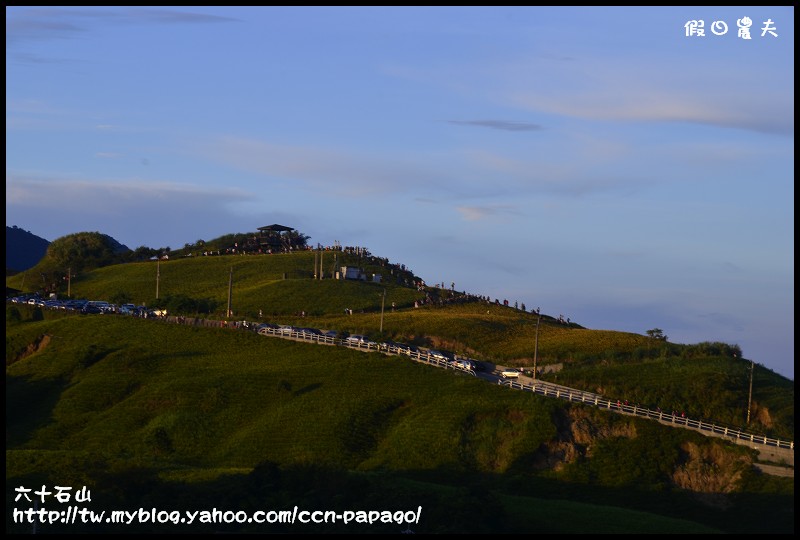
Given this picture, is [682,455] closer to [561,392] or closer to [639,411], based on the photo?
[639,411]

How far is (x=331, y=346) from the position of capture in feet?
301

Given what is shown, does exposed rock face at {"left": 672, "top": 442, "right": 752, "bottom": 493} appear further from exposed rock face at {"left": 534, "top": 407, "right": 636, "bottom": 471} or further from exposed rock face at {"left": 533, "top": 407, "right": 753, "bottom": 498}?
exposed rock face at {"left": 534, "top": 407, "right": 636, "bottom": 471}

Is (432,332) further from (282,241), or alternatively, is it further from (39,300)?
(282,241)

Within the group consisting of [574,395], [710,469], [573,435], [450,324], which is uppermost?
[450,324]

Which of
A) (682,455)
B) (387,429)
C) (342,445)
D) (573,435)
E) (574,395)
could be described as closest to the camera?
(682,455)

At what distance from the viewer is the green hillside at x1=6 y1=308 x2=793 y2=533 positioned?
54.9 meters

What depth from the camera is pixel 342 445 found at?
7081 centimetres

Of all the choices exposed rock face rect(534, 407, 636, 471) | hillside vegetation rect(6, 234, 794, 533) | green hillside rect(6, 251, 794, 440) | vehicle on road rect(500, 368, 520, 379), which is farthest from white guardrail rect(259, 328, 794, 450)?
green hillside rect(6, 251, 794, 440)

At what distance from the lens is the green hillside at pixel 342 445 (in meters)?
54.9

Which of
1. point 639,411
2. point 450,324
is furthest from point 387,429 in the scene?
point 450,324

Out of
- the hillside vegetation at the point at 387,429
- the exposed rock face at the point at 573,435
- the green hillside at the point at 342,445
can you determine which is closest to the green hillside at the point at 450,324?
the hillside vegetation at the point at 387,429

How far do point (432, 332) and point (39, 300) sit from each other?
45.6 m

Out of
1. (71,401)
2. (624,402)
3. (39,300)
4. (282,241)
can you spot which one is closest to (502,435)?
(624,402)

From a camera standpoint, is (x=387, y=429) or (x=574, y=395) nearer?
(x=387, y=429)
